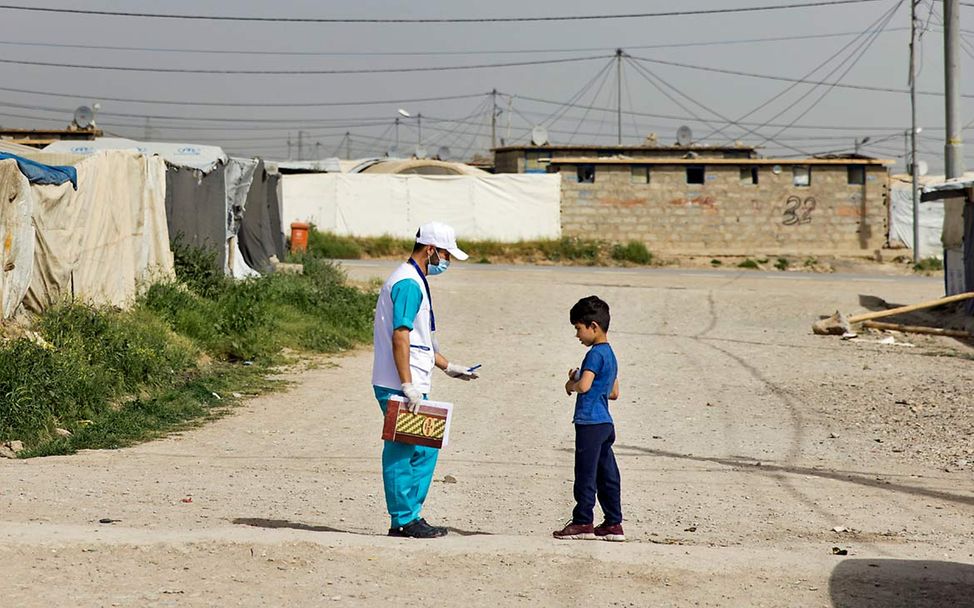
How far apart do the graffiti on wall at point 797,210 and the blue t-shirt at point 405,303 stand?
36223mm

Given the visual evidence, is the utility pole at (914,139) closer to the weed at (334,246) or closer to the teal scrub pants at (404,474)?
the weed at (334,246)

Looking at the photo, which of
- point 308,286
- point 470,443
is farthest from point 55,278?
point 308,286

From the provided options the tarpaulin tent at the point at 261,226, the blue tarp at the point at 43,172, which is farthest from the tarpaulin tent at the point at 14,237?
the tarpaulin tent at the point at 261,226

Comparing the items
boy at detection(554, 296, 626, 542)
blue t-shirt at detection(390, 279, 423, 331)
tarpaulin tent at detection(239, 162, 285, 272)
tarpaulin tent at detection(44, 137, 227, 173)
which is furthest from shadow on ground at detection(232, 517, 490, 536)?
tarpaulin tent at detection(239, 162, 285, 272)

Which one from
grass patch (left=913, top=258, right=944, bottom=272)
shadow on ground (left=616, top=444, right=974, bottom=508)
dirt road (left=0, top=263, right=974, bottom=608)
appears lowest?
shadow on ground (left=616, top=444, right=974, bottom=508)

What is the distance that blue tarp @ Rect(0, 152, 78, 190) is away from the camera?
39.3 feet

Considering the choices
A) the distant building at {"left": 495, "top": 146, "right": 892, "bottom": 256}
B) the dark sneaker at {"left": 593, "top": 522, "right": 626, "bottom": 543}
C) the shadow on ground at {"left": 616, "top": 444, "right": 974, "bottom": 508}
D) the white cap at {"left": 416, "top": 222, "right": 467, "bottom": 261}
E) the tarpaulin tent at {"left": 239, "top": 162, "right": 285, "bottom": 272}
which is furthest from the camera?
the distant building at {"left": 495, "top": 146, "right": 892, "bottom": 256}

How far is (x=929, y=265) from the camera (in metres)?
36.8

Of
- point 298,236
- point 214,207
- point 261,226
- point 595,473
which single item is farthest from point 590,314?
point 298,236

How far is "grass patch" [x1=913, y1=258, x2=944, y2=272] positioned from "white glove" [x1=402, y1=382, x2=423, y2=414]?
32294mm

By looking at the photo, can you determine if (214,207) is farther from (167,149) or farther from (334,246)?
(334,246)

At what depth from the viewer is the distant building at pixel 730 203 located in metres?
40.6

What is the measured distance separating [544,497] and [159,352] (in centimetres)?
578

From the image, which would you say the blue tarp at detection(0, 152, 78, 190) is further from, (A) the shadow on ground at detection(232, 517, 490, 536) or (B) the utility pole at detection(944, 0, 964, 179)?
(B) the utility pole at detection(944, 0, 964, 179)
